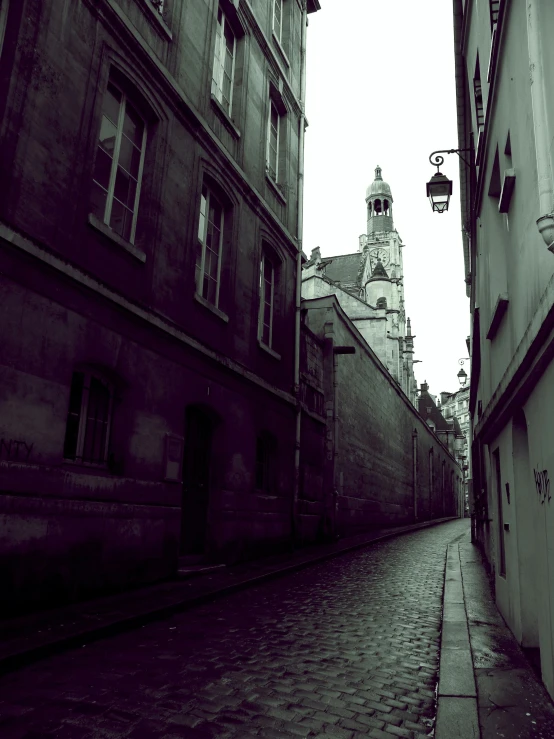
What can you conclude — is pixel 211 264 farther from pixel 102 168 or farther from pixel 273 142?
pixel 273 142

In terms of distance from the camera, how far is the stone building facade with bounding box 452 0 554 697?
141 inches

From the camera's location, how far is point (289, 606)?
21.7 feet

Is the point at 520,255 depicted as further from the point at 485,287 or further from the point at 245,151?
the point at 245,151

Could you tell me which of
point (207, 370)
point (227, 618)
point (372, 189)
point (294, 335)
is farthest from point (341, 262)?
point (227, 618)

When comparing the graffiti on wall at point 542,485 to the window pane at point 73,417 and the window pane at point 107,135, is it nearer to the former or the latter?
the window pane at point 73,417

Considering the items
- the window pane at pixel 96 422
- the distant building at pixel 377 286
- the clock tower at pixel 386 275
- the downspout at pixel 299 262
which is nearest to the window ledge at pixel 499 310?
the window pane at pixel 96 422

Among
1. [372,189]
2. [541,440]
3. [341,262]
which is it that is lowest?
[541,440]

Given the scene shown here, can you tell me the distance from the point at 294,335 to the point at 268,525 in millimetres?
4401

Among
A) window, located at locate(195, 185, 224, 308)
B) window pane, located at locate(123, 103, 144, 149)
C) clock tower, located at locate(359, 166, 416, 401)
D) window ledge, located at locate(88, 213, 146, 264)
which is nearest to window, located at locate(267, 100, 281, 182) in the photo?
window, located at locate(195, 185, 224, 308)

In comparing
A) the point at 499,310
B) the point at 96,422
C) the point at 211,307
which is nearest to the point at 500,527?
the point at 499,310

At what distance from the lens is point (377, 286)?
46594 millimetres

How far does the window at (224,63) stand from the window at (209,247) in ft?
6.50

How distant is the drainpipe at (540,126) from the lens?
11.0ft

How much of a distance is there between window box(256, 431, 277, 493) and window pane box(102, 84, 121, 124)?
6309 millimetres
